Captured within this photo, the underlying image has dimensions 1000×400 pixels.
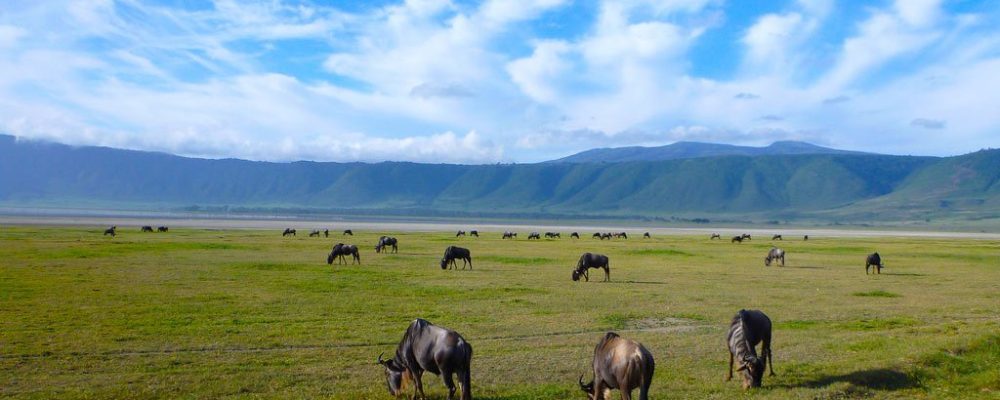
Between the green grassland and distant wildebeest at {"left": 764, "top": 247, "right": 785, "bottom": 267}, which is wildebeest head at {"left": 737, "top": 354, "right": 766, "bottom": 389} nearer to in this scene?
the green grassland

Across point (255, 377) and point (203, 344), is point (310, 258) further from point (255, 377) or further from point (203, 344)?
point (255, 377)

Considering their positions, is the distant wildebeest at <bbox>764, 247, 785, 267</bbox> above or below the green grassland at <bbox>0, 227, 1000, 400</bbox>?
above

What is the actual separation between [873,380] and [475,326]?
35.6 feet

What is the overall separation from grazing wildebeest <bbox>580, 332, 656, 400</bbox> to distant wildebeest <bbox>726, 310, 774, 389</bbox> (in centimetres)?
309

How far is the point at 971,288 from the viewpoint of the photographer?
1259 inches

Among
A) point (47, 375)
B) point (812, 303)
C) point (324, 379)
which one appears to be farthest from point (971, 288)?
Answer: point (47, 375)

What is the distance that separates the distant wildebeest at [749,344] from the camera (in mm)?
13562

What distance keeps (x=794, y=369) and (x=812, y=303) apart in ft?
40.7

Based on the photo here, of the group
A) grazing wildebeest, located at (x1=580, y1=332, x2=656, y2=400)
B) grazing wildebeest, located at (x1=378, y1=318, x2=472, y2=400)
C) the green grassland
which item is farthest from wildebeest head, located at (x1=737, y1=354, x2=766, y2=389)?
grazing wildebeest, located at (x1=378, y1=318, x2=472, y2=400)

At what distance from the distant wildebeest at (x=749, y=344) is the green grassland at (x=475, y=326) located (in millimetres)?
362

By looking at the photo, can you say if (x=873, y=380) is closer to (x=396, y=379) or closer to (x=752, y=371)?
(x=752, y=371)

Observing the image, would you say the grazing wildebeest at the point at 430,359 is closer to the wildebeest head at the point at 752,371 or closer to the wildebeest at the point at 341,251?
the wildebeest head at the point at 752,371

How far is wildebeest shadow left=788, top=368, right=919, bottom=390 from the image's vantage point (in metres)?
13.9

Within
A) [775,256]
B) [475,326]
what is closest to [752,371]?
[475,326]
